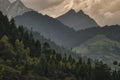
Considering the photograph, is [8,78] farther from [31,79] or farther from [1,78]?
[31,79]

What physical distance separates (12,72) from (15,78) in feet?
14.6

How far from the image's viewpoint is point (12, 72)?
620ft

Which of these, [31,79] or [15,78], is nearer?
[15,78]

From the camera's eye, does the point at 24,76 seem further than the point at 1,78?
Yes

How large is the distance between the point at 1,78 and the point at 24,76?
1995 cm

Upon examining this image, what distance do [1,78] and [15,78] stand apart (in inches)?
322

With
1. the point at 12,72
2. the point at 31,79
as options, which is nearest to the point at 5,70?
the point at 12,72

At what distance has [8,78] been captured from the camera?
183875mm

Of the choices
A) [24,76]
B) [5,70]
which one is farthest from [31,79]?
[5,70]

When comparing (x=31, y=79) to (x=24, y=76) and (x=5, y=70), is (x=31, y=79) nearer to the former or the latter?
(x=24, y=76)

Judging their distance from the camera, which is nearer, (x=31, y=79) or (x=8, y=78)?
(x=8, y=78)

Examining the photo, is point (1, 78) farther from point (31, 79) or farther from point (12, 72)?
point (31, 79)

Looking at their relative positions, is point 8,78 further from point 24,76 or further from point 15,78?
point 24,76

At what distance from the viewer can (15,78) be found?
186125 mm
